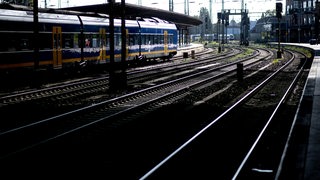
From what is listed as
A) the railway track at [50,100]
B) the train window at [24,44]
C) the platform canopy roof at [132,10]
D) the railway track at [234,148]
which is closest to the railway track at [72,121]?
the railway track at [50,100]

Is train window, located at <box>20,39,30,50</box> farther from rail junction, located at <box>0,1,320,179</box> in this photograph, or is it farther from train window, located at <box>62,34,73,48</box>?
rail junction, located at <box>0,1,320,179</box>

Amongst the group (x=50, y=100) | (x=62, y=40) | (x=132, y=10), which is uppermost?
(x=132, y=10)

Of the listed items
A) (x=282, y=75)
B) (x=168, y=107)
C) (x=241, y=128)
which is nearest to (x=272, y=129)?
(x=241, y=128)

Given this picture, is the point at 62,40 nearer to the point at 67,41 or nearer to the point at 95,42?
the point at 67,41

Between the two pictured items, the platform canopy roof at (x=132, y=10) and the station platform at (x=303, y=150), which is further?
the platform canopy roof at (x=132, y=10)

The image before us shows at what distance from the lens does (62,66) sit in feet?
67.4

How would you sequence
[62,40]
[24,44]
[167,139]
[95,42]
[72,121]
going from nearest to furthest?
[167,139]
[72,121]
[24,44]
[62,40]
[95,42]

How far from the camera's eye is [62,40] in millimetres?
20422

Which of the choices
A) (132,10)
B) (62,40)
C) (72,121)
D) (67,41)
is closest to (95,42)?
(67,41)

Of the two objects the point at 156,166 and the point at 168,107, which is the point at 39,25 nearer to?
the point at 168,107

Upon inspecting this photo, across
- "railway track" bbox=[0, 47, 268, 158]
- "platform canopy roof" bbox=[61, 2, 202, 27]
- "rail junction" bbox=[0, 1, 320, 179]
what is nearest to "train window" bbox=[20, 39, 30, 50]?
"rail junction" bbox=[0, 1, 320, 179]

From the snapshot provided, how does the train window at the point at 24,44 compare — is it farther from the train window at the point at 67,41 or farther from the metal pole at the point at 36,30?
the train window at the point at 67,41

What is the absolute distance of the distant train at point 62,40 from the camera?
17.0m

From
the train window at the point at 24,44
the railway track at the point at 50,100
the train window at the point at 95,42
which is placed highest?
the train window at the point at 95,42
